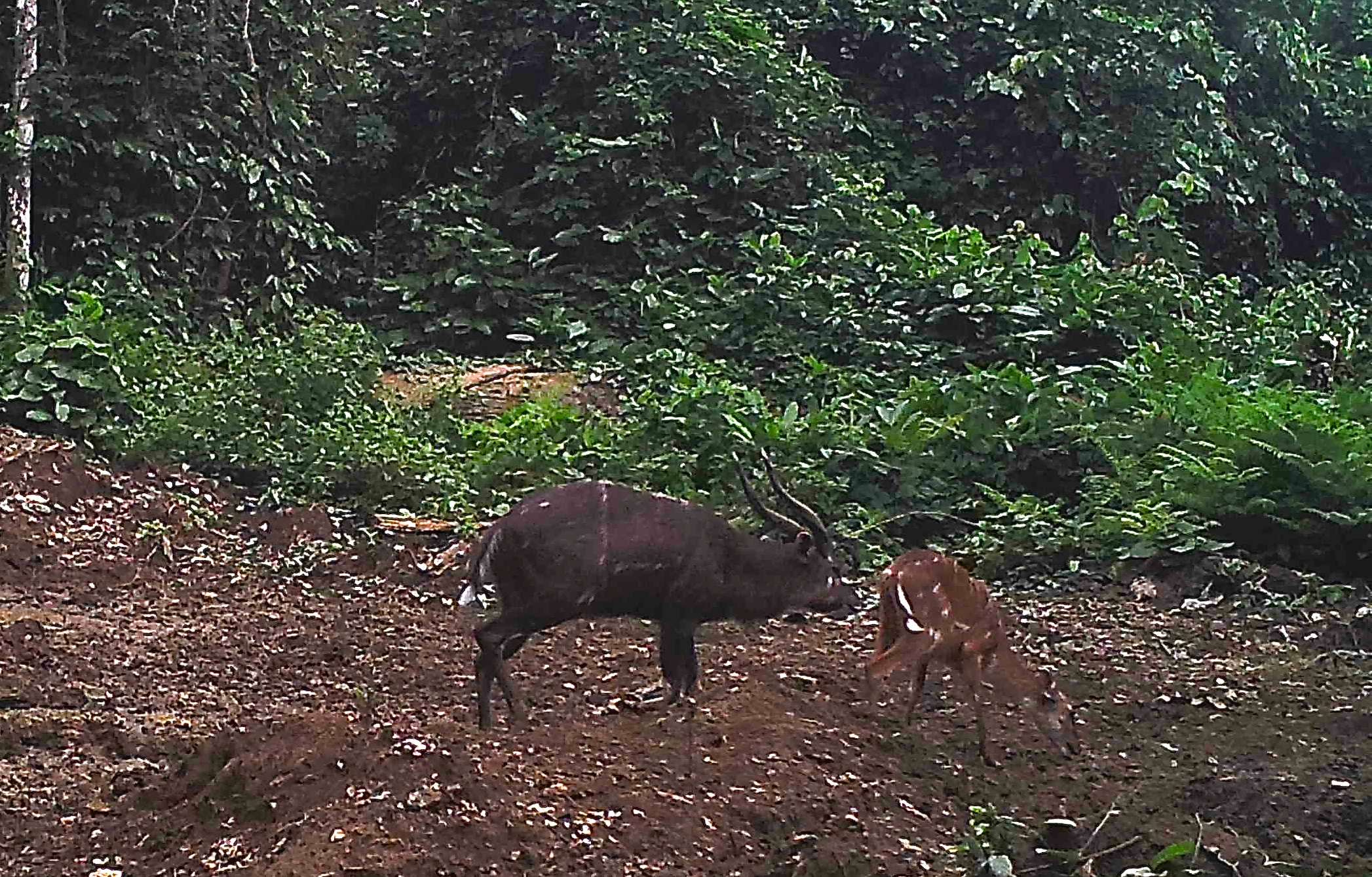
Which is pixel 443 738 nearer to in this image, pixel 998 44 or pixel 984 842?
pixel 984 842

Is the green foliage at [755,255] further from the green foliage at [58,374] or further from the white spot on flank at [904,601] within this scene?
the white spot on flank at [904,601]

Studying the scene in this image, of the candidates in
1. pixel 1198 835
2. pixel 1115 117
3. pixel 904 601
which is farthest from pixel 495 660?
pixel 1115 117

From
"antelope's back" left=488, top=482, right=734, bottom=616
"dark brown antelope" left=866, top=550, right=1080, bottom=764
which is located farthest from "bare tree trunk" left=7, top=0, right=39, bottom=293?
"dark brown antelope" left=866, top=550, right=1080, bottom=764

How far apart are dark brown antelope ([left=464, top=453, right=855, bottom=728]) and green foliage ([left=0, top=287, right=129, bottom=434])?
5.37 metres

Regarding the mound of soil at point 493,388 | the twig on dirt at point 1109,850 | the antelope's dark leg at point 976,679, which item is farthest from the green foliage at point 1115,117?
the twig on dirt at point 1109,850

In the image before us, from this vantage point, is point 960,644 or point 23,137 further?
point 23,137

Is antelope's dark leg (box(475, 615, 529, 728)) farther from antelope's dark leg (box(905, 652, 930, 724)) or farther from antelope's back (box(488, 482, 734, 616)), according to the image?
antelope's dark leg (box(905, 652, 930, 724))

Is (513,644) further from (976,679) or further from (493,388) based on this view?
(493,388)

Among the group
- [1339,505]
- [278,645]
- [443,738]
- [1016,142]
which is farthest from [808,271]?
[443,738]

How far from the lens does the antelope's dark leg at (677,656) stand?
15.6 ft

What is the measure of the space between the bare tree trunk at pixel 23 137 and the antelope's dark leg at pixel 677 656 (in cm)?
821

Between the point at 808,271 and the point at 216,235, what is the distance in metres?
4.77

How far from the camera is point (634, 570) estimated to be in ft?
15.0

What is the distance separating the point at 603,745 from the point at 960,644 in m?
1.02
